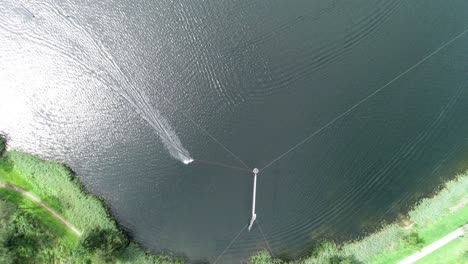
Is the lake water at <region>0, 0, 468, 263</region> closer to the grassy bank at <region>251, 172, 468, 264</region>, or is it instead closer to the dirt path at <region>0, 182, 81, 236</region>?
the grassy bank at <region>251, 172, 468, 264</region>

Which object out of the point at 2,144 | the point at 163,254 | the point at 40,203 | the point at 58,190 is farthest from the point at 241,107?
the point at 2,144

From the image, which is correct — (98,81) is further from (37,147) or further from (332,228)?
(332,228)

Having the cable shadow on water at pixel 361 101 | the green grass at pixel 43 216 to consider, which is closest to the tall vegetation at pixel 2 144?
the green grass at pixel 43 216

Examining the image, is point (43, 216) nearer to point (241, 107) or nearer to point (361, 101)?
point (241, 107)

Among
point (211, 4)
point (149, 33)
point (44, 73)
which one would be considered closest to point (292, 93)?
point (211, 4)

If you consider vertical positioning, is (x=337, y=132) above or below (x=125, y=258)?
above
